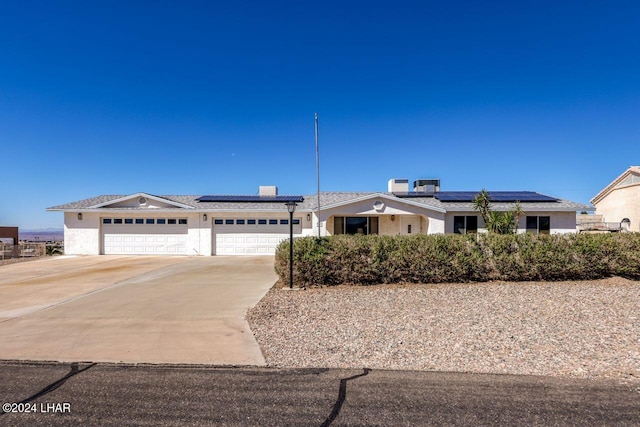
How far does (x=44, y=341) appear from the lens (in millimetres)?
5496

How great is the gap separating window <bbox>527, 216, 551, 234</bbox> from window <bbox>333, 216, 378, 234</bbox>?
828 centimetres

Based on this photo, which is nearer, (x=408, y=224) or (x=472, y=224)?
(x=472, y=224)

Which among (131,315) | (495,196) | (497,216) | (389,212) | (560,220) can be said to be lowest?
(131,315)

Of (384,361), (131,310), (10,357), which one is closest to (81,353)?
(10,357)

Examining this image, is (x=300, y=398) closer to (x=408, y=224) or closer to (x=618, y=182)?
(x=408, y=224)

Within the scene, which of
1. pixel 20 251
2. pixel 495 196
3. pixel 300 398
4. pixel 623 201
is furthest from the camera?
pixel 623 201

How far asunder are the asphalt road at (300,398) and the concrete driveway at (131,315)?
57 cm

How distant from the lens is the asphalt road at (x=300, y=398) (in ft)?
10.8

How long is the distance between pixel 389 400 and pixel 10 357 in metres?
5.49

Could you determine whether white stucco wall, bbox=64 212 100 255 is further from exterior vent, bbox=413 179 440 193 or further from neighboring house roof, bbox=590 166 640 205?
neighboring house roof, bbox=590 166 640 205

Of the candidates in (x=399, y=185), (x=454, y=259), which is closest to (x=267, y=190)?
(x=399, y=185)

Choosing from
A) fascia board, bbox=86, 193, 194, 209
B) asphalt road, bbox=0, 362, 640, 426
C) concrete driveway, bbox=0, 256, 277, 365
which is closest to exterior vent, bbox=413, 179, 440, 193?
concrete driveway, bbox=0, 256, 277, 365

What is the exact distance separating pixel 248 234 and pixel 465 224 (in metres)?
12.1

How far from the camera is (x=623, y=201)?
25.1 m
